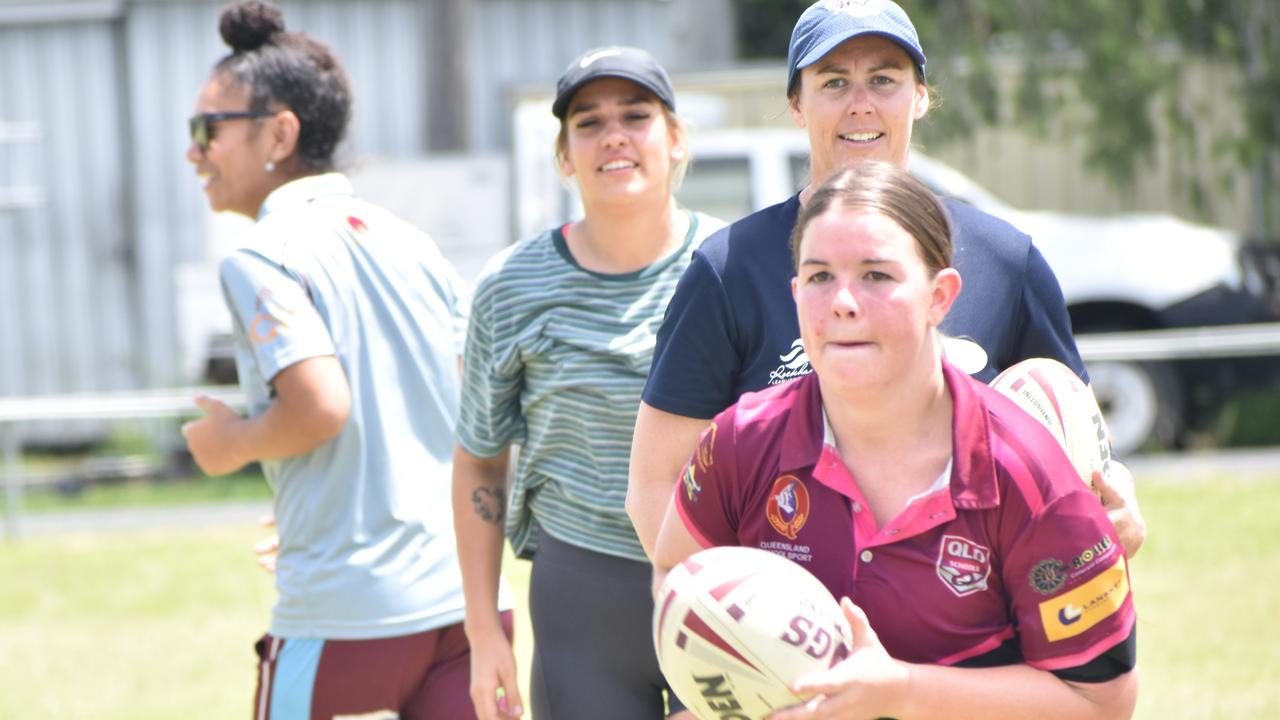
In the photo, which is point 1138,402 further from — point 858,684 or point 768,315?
point 858,684

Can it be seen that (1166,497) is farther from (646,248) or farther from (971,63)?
(646,248)

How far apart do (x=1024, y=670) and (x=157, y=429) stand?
41.8 ft

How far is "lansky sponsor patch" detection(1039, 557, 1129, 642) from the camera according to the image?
Result: 2236 millimetres

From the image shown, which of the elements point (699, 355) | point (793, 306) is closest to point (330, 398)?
point (699, 355)

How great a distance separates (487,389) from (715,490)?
113cm

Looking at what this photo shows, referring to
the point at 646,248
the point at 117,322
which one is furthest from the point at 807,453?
the point at 117,322

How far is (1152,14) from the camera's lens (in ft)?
42.4

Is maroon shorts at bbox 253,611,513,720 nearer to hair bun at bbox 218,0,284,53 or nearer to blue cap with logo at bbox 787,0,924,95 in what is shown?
hair bun at bbox 218,0,284,53

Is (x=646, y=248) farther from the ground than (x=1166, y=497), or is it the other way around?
(x=646, y=248)

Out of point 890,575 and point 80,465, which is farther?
point 80,465

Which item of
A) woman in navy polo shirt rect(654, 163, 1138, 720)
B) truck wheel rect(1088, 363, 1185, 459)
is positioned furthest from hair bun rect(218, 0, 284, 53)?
truck wheel rect(1088, 363, 1185, 459)

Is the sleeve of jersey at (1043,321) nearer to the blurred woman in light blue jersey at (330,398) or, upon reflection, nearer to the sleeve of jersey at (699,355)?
the sleeve of jersey at (699,355)

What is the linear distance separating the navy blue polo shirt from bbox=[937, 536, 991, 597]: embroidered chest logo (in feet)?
1.60

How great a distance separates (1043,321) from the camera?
2.74 m
